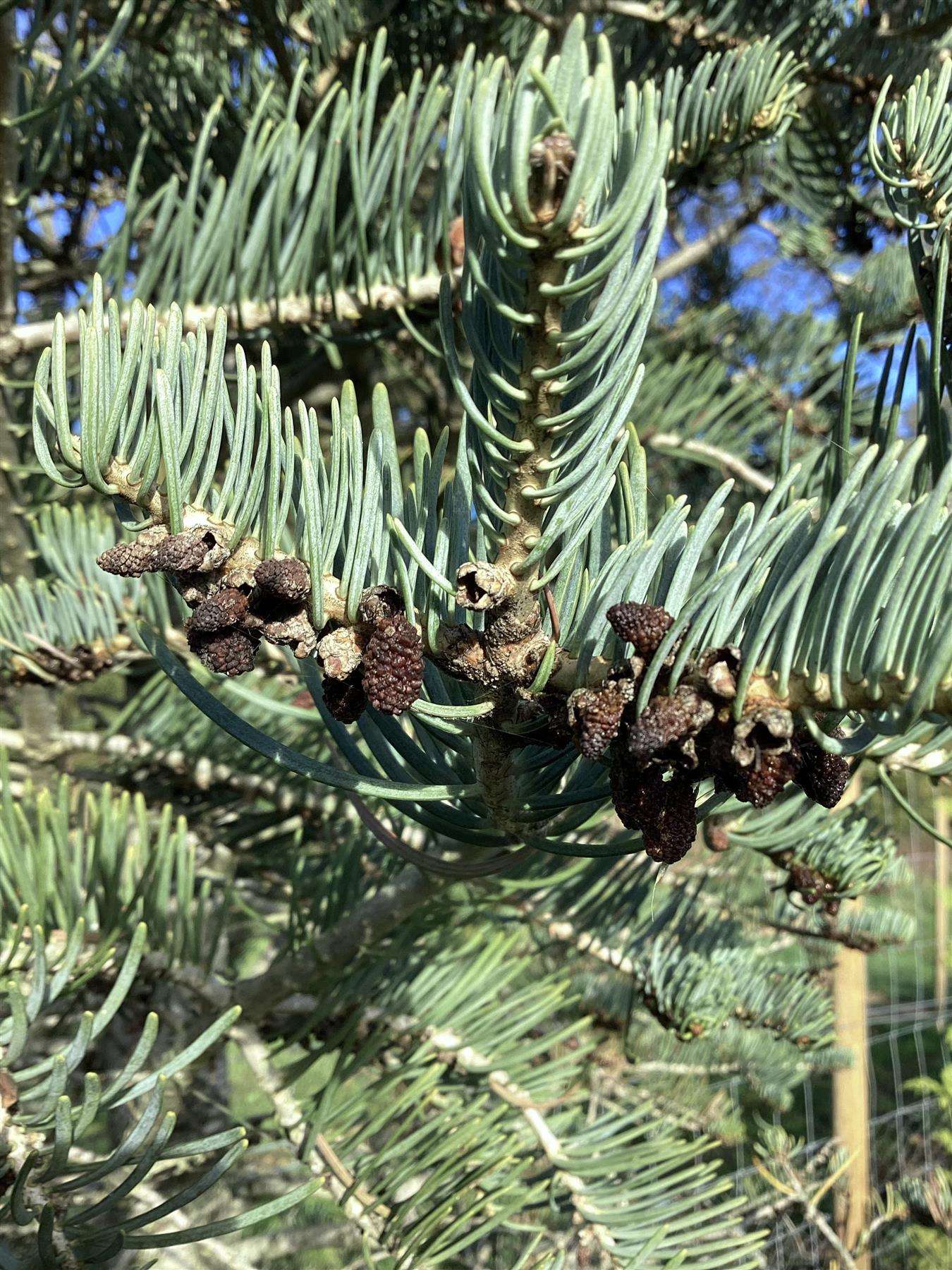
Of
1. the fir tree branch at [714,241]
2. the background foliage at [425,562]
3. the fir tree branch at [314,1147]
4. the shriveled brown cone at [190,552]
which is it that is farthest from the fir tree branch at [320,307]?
the fir tree branch at [714,241]

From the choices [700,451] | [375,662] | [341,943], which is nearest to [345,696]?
[375,662]

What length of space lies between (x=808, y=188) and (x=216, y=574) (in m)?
0.87

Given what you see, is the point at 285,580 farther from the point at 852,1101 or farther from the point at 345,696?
the point at 852,1101


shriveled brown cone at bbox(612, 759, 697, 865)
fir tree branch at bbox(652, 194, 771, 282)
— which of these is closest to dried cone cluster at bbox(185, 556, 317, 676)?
shriveled brown cone at bbox(612, 759, 697, 865)

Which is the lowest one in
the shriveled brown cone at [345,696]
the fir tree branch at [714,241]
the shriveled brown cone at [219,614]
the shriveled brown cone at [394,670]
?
the shriveled brown cone at [345,696]

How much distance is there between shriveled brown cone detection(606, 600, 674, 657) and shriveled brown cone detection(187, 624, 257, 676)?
0.38ft

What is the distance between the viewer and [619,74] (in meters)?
0.81

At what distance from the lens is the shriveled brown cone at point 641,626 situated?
24 cm

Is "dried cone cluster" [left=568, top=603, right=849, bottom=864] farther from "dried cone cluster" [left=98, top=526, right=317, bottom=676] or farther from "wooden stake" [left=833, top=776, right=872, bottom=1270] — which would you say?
"wooden stake" [left=833, top=776, right=872, bottom=1270]

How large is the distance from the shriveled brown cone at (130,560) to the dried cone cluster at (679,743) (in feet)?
0.46

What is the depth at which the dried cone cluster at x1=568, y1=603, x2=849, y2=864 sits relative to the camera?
228mm

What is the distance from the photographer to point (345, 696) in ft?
0.93

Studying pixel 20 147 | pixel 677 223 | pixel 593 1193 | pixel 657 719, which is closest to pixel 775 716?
pixel 657 719

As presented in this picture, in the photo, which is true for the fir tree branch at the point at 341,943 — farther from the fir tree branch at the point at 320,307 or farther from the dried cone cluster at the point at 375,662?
the fir tree branch at the point at 320,307
